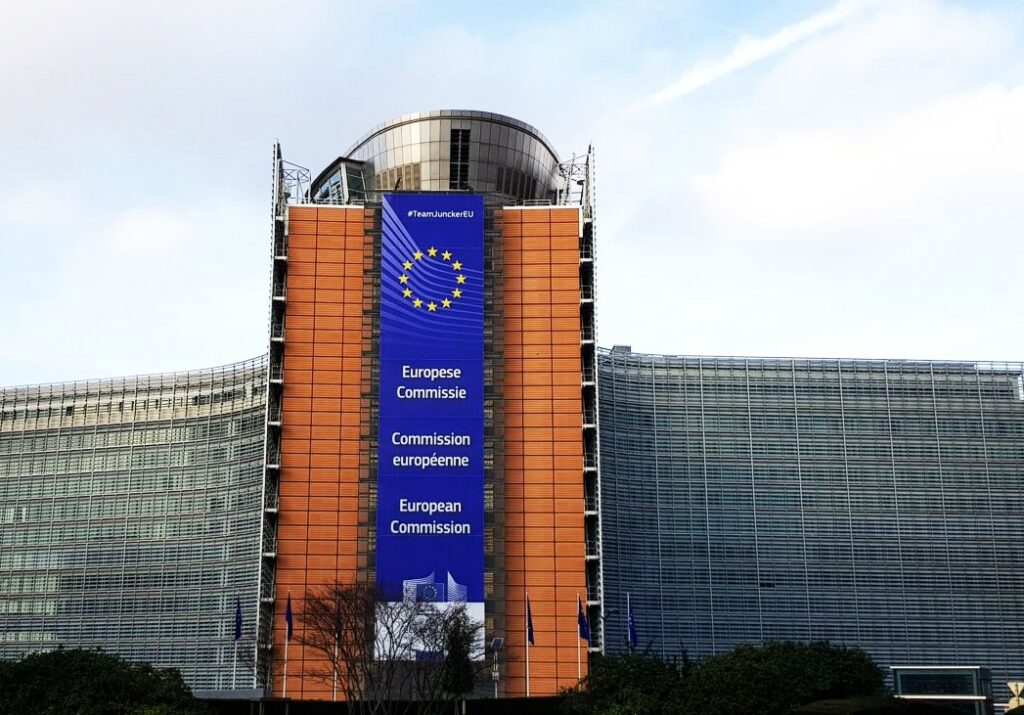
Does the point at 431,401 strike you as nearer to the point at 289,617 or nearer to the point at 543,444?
the point at 543,444

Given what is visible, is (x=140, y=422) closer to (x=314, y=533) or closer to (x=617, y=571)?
(x=314, y=533)

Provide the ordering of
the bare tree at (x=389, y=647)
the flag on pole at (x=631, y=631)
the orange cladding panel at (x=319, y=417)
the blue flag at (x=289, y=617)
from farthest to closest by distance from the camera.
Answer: the orange cladding panel at (x=319, y=417) → the flag on pole at (x=631, y=631) → the blue flag at (x=289, y=617) → the bare tree at (x=389, y=647)

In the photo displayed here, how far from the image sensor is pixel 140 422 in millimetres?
109812

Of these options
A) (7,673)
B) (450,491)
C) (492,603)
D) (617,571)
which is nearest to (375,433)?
(450,491)

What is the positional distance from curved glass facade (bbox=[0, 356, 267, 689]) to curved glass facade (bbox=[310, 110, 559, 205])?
19575mm

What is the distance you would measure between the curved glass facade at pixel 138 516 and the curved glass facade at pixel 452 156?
1958 centimetres

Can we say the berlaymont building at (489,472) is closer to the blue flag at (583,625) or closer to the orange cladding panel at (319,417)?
the orange cladding panel at (319,417)

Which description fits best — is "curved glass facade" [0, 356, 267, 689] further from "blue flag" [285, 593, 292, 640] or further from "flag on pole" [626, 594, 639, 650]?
"flag on pole" [626, 594, 639, 650]

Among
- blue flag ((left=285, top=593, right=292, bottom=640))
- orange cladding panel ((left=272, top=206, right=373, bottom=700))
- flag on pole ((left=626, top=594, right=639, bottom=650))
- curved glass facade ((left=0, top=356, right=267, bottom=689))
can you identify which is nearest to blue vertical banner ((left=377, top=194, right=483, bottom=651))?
orange cladding panel ((left=272, top=206, right=373, bottom=700))

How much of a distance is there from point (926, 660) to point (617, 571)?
24.9 metres

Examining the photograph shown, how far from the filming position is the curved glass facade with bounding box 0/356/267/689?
104 meters

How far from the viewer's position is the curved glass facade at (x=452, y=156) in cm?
9975

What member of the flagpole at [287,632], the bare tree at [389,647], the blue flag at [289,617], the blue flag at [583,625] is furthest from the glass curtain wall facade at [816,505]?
the blue flag at [289,617]

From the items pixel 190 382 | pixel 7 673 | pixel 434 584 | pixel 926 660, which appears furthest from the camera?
pixel 190 382
